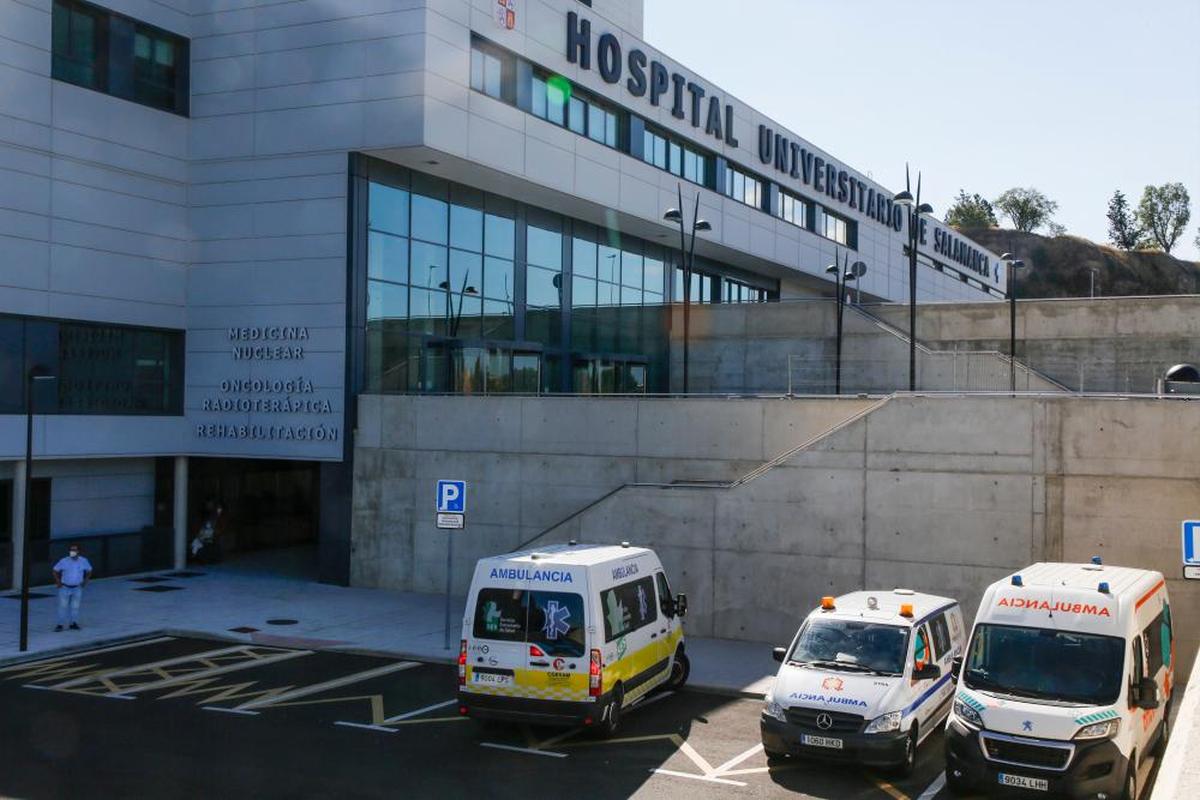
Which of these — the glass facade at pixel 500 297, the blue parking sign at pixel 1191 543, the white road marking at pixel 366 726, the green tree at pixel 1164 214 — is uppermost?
the green tree at pixel 1164 214

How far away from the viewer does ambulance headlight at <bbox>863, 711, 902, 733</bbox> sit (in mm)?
12061

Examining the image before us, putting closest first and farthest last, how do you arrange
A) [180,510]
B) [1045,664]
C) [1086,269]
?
[1045,664] < [180,510] < [1086,269]

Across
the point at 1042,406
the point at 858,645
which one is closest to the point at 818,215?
the point at 1042,406

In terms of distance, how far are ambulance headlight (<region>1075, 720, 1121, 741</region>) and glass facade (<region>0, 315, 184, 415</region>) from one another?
21.6m

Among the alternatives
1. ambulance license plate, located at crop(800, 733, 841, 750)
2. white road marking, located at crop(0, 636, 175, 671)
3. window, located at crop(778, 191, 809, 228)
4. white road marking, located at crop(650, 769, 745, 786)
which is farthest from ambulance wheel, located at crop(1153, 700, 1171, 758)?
window, located at crop(778, 191, 809, 228)

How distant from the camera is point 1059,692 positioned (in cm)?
1146

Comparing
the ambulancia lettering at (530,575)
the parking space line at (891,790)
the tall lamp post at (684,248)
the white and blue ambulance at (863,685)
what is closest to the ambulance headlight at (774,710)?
the white and blue ambulance at (863,685)

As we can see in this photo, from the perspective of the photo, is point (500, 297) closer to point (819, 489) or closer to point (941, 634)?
point (819, 489)

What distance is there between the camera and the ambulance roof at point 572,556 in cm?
1412

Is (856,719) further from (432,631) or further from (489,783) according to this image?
(432,631)

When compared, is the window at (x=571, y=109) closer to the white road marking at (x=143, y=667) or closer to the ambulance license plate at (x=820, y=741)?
the white road marking at (x=143, y=667)

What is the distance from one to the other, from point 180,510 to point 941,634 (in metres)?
21.0

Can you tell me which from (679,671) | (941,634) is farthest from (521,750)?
(941,634)

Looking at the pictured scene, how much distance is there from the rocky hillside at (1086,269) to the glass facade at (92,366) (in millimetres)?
100725
